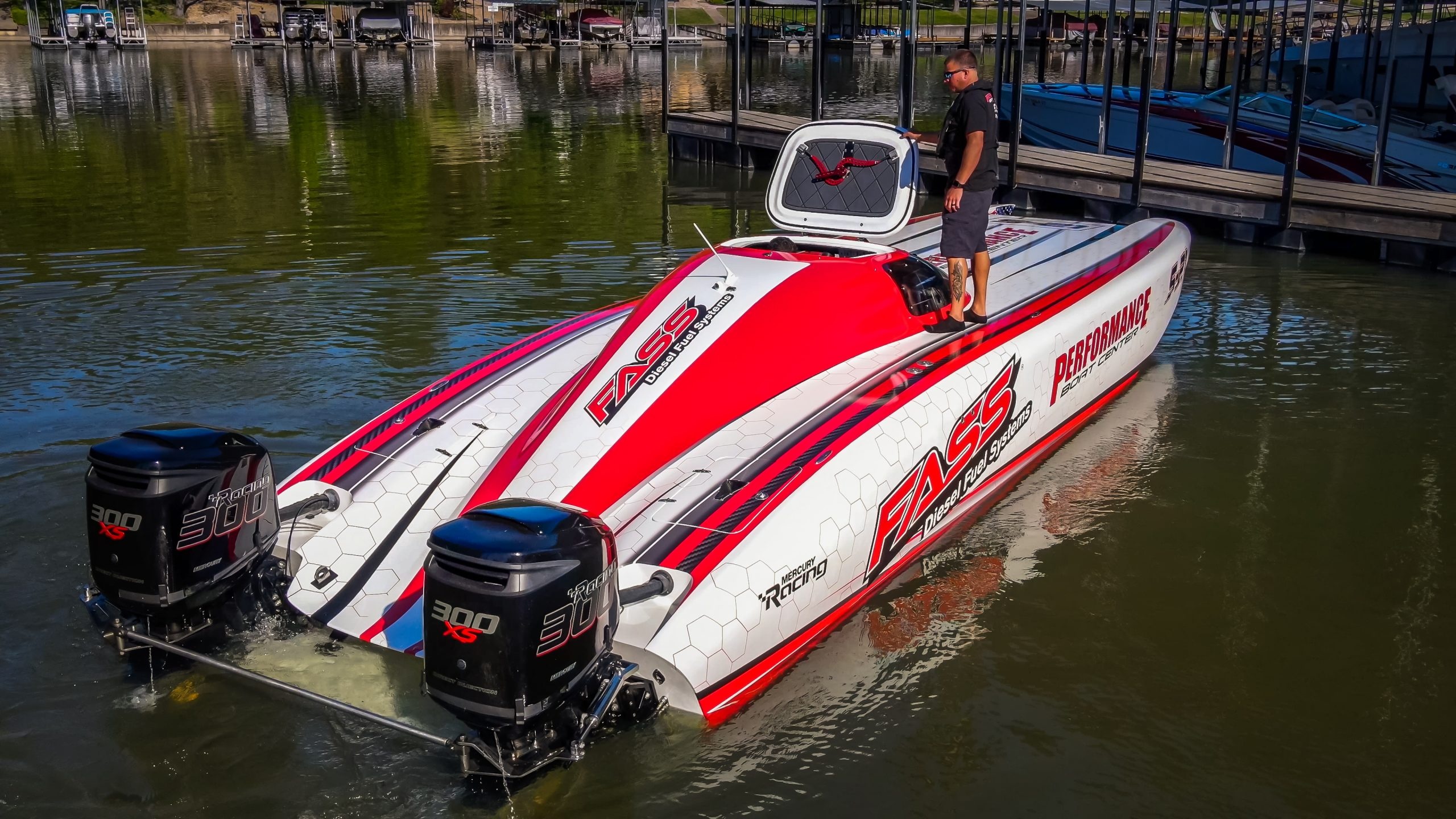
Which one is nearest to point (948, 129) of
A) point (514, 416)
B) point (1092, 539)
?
point (1092, 539)

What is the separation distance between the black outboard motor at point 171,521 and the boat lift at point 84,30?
49.8 metres

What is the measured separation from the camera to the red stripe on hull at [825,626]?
12.2 ft

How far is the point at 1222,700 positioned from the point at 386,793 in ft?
8.97

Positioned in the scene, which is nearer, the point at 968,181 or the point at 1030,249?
the point at 968,181

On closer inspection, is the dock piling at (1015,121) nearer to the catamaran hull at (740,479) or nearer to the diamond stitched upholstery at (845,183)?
the diamond stitched upholstery at (845,183)

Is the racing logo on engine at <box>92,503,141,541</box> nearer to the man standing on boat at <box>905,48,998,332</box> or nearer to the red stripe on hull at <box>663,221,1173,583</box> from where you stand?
the red stripe on hull at <box>663,221,1173,583</box>

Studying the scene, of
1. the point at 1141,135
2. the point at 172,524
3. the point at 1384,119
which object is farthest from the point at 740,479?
the point at 1384,119

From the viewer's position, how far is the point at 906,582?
480cm

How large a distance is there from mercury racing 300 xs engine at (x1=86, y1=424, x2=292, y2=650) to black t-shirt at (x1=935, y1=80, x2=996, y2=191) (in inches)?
143

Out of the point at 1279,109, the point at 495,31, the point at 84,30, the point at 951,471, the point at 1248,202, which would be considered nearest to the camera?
the point at 951,471

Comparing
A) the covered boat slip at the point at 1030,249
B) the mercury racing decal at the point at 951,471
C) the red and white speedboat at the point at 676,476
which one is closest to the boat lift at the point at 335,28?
the covered boat slip at the point at 1030,249

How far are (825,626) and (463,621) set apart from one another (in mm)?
1579

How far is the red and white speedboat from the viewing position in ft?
10.2

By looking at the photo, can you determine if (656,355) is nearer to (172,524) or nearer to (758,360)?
(758,360)
